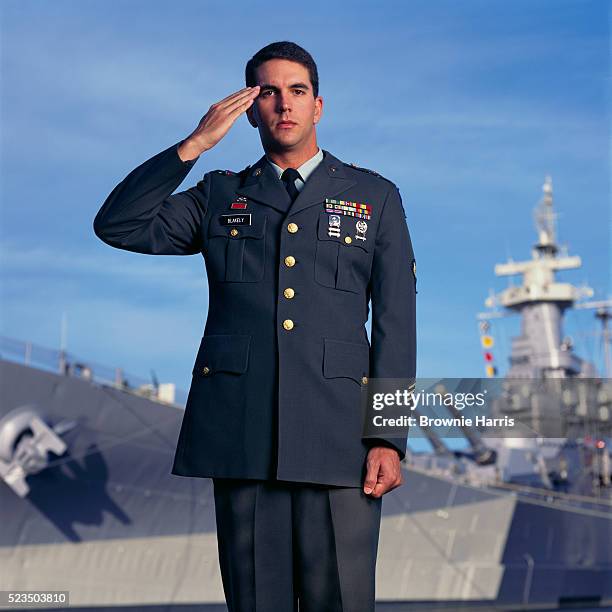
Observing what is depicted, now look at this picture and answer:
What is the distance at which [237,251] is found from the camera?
2.48 m

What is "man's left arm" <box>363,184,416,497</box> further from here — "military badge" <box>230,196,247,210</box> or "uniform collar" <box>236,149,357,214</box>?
"military badge" <box>230,196,247,210</box>

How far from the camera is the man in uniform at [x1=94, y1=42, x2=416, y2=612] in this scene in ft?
7.43

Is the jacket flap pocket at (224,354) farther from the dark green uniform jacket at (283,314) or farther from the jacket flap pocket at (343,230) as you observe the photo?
the jacket flap pocket at (343,230)

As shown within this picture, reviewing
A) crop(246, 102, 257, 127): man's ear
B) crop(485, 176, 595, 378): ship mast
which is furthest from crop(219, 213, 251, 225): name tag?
crop(485, 176, 595, 378): ship mast

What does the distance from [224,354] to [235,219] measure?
371 mm

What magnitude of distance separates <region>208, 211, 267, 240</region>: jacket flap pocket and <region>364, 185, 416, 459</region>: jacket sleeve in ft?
1.00

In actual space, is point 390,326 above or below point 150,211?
below

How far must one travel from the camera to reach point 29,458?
10.1m

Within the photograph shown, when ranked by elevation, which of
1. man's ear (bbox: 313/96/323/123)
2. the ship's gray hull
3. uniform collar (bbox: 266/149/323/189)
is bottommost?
the ship's gray hull

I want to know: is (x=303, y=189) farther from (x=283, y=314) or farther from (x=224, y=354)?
(x=224, y=354)

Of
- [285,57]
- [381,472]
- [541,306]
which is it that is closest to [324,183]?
[285,57]

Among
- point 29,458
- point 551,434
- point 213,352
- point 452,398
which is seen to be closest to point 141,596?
point 29,458

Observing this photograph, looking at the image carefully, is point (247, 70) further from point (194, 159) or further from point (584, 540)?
point (584, 540)

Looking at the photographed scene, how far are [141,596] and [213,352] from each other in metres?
9.33
